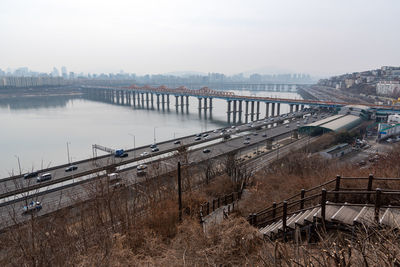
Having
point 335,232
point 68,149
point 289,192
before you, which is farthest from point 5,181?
point 335,232

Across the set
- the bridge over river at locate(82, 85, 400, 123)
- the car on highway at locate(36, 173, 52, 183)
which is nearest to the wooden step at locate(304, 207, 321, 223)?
the car on highway at locate(36, 173, 52, 183)

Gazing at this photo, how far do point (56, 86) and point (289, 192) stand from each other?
2700 inches

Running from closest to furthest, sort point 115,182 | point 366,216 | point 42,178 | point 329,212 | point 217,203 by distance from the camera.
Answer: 1. point 366,216
2. point 329,212
3. point 217,203
4. point 115,182
5. point 42,178

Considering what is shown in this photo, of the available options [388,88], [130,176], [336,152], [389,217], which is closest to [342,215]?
[389,217]

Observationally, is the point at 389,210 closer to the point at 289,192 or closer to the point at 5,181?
the point at 289,192

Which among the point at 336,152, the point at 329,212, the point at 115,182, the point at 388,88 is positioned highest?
the point at 388,88

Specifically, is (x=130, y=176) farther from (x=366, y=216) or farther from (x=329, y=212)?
(x=366, y=216)

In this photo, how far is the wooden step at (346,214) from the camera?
94.7 inches

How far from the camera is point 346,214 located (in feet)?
8.16

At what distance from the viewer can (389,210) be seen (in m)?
2.29

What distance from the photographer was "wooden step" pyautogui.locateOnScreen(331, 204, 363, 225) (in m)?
2.40

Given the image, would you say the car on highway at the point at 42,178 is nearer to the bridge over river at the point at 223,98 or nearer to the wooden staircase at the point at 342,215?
the wooden staircase at the point at 342,215

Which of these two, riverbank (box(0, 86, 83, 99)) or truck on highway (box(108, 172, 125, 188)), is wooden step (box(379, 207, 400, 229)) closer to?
truck on highway (box(108, 172, 125, 188))

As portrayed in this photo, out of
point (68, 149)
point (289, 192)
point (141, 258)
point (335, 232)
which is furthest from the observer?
point (68, 149)
